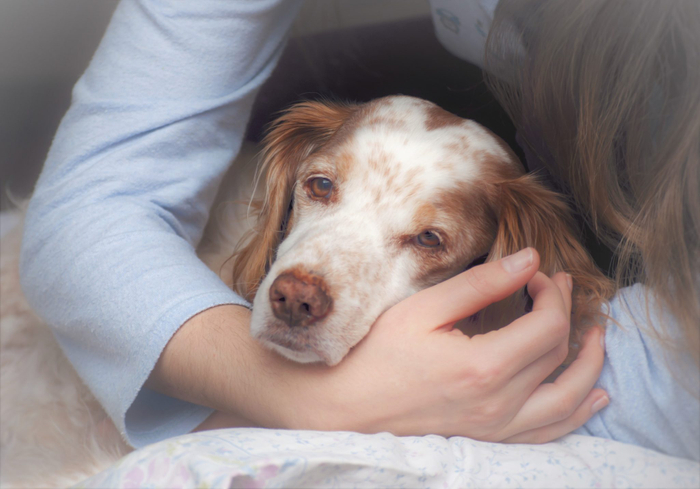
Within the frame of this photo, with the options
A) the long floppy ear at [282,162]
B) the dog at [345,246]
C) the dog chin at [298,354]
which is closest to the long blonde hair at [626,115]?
the dog at [345,246]

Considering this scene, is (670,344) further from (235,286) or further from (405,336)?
(235,286)

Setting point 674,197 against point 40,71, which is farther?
point 40,71

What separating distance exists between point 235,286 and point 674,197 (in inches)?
33.3

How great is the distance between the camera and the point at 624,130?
30.6 inches

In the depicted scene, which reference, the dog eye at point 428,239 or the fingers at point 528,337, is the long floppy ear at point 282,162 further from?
the fingers at point 528,337

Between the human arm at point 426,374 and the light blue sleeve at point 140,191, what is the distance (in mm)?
90

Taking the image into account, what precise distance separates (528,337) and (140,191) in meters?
0.73

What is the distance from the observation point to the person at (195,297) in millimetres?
711

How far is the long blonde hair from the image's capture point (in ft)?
2.14

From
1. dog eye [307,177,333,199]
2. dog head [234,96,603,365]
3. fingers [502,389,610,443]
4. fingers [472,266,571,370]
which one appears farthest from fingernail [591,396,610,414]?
dog eye [307,177,333,199]

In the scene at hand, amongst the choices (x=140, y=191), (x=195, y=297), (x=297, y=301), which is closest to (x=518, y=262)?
(x=297, y=301)

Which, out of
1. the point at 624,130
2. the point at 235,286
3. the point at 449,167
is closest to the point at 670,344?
the point at 624,130

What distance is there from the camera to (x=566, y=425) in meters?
0.76

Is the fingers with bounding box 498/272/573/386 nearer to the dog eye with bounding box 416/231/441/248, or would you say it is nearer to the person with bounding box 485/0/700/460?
the person with bounding box 485/0/700/460
